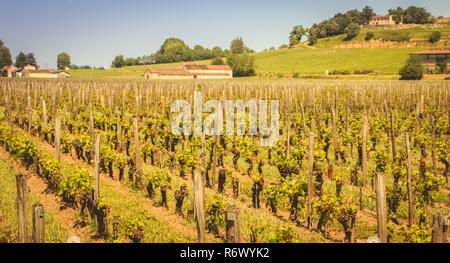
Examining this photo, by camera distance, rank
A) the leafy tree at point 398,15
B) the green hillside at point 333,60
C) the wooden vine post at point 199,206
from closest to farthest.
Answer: the wooden vine post at point 199,206 < the green hillside at point 333,60 < the leafy tree at point 398,15

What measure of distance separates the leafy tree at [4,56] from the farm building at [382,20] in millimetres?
122048

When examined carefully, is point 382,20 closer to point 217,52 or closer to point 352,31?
point 352,31

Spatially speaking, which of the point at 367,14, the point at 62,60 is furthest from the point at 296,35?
the point at 62,60

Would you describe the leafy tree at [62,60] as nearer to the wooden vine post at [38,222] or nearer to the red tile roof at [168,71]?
the red tile roof at [168,71]

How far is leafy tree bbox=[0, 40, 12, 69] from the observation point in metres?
95.2

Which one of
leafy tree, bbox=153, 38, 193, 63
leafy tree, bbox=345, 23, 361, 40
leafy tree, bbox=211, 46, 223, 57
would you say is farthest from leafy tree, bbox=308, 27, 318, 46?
leafy tree, bbox=153, 38, 193, 63

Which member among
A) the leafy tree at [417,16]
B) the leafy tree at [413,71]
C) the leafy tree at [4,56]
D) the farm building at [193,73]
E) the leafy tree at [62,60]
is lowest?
the leafy tree at [413,71]

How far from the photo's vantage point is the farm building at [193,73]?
79.4 m

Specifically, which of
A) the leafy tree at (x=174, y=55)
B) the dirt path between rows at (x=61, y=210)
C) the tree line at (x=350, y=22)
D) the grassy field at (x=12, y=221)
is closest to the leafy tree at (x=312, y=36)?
the tree line at (x=350, y=22)

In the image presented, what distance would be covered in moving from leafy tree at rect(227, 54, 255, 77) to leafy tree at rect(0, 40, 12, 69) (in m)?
65.6

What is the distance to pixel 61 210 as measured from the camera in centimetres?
752
